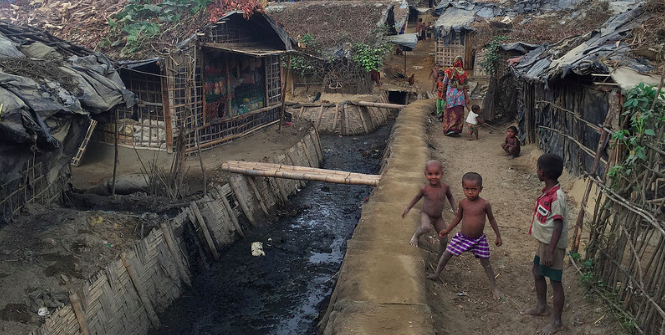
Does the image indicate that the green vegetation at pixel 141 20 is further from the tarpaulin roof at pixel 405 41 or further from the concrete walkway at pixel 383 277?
the tarpaulin roof at pixel 405 41

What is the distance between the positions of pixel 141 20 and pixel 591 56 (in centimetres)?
916

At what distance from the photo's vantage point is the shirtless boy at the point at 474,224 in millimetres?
5000

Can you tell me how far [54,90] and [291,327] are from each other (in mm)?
4572

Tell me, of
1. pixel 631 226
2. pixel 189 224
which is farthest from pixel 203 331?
pixel 631 226

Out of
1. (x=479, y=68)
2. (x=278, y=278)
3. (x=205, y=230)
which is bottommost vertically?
(x=278, y=278)

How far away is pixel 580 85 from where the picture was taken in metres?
8.18

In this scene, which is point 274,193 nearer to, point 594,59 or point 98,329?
point 98,329

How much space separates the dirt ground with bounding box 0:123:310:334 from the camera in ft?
18.2

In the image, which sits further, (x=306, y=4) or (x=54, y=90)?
(x=306, y=4)

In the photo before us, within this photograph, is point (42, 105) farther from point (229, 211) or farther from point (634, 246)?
point (634, 246)

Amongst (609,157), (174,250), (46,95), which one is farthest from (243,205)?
(609,157)

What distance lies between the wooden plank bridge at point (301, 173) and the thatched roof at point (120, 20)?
9.73 ft

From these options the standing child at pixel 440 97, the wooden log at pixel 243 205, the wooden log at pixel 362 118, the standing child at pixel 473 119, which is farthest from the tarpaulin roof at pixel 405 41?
the wooden log at pixel 243 205

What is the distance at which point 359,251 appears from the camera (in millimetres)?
6109
